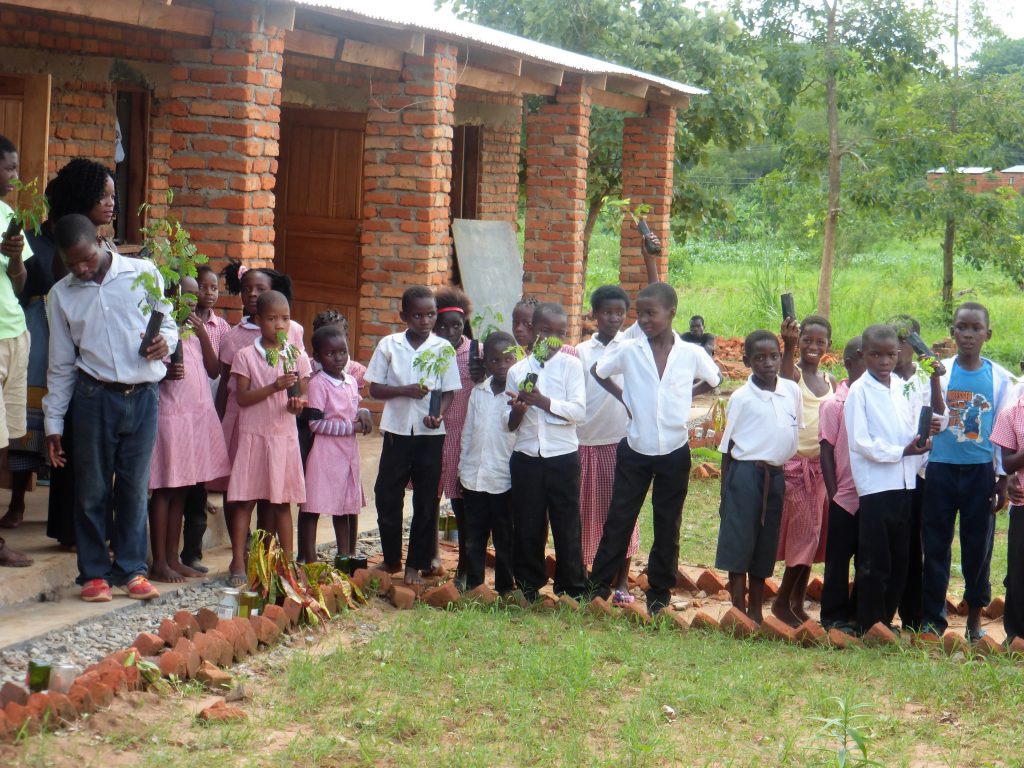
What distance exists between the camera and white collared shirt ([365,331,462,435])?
610cm

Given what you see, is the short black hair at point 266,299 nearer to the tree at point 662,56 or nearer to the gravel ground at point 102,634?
the gravel ground at point 102,634

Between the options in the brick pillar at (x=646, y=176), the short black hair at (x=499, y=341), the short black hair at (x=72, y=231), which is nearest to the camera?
the short black hair at (x=72, y=231)

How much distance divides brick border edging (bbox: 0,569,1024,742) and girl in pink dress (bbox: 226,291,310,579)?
52cm

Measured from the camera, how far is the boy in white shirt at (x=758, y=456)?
5.77 meters

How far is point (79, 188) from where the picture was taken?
5449mm

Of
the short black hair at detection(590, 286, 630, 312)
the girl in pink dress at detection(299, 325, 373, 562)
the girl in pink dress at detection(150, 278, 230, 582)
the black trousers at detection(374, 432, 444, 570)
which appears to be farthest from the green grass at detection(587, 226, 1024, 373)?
the girl in pink dress at detection(150, 278, 230, 582)

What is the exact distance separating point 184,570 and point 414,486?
111cm

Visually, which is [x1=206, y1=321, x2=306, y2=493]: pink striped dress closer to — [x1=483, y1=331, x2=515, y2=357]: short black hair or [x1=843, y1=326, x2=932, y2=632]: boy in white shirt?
[x1=483, y1=331, x2=515, y2=357]: short black hair

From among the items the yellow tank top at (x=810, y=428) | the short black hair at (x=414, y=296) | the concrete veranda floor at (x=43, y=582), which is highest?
the short black hair at (x=414, y=296)

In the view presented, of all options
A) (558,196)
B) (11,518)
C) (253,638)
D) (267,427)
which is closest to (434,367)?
(267,427)

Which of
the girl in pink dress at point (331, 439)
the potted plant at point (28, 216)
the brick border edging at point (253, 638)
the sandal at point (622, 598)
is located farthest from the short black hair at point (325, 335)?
the sandal at point (622, 598)

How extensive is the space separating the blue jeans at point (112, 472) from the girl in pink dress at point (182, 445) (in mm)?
170

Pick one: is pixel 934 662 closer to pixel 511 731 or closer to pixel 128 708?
pixel 511 731

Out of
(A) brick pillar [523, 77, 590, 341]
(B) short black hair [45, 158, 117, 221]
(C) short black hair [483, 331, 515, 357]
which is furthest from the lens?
(A) brick pillar [523, 77, 590, 341]
